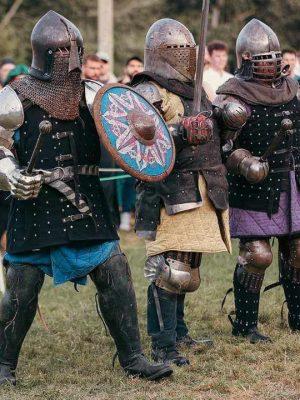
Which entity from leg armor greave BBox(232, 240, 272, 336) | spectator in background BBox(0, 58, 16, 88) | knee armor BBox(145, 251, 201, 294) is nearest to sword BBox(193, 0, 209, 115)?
knee armor BBox(145, 251, 201, 294)

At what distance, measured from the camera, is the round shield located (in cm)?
523

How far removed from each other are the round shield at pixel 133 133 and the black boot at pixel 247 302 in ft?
3.94

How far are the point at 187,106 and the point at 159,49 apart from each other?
368 millimetres

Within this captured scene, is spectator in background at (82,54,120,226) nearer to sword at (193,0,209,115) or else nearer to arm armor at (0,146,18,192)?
sword at (193,0,209,115)

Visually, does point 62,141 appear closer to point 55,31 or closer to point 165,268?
point 55,31

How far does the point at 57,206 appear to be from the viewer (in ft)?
17.6

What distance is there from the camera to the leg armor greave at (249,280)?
6.28 metres

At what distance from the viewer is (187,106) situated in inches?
231

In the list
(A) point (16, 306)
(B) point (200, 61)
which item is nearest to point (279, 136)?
(B) point (200, 61)

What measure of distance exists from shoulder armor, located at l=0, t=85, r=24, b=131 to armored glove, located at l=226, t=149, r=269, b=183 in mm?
1438

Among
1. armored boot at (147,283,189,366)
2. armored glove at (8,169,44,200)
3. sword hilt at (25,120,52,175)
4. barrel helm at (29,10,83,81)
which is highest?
barrel helm at (29,10,83,81)

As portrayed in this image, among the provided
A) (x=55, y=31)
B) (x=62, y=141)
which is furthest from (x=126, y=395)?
(x=55, y=31)

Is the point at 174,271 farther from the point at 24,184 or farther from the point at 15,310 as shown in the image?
the point at 24,184

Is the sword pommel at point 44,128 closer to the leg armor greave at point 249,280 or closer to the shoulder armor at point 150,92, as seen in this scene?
the shoulder armor at point 150,92
